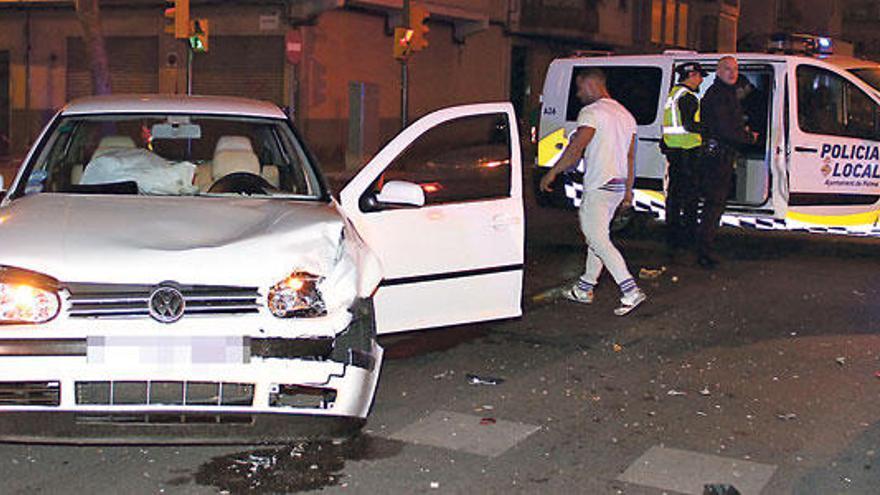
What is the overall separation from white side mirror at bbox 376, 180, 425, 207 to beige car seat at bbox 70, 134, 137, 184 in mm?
1519

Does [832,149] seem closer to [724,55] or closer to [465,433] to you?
[724,55]

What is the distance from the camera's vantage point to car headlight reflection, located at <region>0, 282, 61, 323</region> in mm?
4387

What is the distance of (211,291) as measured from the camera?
14.9ft

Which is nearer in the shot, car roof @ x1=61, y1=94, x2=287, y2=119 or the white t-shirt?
car roof @ x1=61, y1=94, x2=287, y2=119

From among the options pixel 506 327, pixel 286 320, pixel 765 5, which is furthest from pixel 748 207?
pixel 765 5

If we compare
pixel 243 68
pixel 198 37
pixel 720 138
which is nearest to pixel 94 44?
pixel 198 37

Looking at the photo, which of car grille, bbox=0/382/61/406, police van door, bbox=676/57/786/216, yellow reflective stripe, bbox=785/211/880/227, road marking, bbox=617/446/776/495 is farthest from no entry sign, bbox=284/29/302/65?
car grille, bbox=0/382/61/406

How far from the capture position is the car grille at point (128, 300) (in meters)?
4.43

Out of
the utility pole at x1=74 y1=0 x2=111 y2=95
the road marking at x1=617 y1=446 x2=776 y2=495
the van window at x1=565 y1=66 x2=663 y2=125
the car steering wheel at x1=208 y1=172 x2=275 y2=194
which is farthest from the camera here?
the utility pole at x1=74 y1=0 x2=111 y2=95

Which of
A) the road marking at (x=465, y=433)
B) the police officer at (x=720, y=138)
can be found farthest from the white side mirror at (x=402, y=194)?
the police officer at (x=720, y=138)

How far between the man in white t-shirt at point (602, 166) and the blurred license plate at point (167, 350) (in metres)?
4.30

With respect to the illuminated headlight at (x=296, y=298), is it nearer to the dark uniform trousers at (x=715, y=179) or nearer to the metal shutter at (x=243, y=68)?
the dark uniform trousers at (x=715, y=179)

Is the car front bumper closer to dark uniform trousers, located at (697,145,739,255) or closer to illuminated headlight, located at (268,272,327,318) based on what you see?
illuminated headlight, located at (268,272,327,318)

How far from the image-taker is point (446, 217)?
22.0 feet
